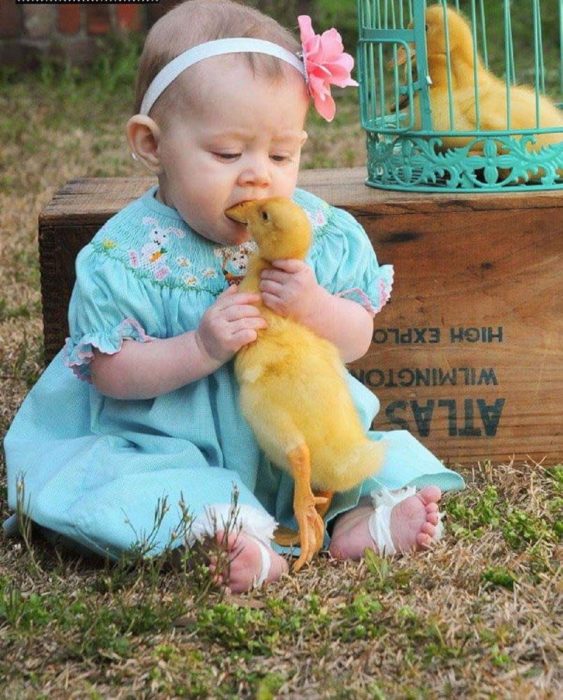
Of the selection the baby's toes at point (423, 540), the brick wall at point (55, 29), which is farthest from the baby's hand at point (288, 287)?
the brick wall at point (55, 29)

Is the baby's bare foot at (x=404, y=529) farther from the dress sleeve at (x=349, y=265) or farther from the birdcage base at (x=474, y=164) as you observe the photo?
the birdcage base at (x=474, y=164)

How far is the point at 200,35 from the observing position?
7.82 ft

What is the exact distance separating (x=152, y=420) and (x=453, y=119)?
37.7 inches

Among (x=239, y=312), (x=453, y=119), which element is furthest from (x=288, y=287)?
(x=453, y=119)

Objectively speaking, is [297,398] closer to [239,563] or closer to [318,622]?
[239,563]

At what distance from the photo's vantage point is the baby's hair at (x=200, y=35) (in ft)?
7.75

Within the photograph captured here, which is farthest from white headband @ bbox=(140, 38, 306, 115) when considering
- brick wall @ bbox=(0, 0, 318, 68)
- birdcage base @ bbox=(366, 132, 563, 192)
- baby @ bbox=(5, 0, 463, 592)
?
brick wall @ bbox=(0, 0, 318, 68)

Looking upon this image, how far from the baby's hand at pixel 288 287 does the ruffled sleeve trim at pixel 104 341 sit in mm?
241

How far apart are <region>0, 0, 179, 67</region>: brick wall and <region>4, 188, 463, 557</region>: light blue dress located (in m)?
5.29

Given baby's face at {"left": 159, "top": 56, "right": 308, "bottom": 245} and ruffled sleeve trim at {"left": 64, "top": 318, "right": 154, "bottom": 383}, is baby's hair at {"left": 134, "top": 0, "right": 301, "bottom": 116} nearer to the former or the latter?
baby's face at {"left": 159, "top": 56, "right": 308, "bottom": 245}

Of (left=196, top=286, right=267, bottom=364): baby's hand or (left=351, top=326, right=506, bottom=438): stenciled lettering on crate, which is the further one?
(left=351, top=326, right=506, bottom=438): stenciled lettering on crate

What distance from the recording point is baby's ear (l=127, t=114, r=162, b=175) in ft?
7.89

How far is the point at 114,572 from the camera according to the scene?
2.16 meters

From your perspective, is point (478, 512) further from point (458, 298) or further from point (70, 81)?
point (70, 81)
